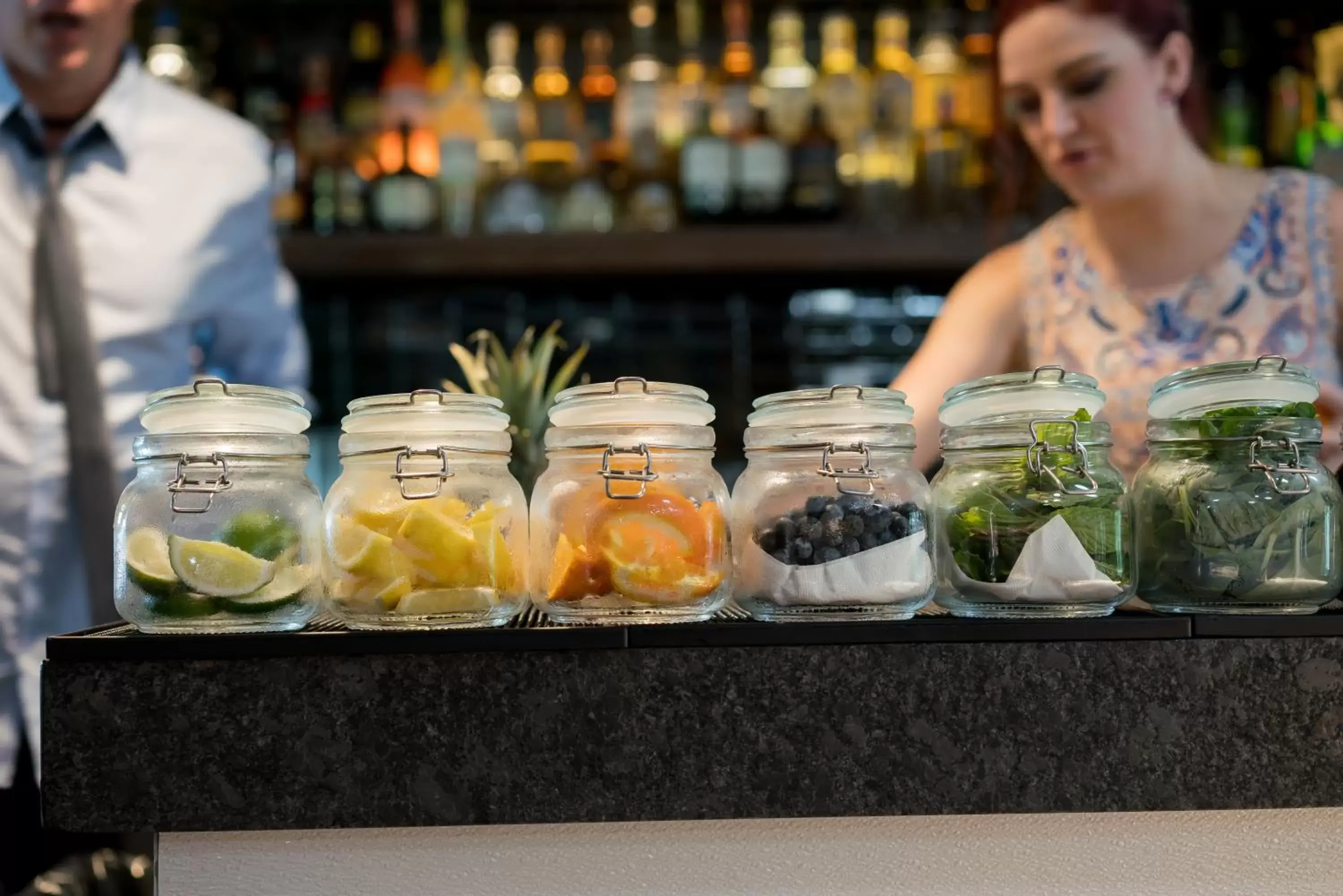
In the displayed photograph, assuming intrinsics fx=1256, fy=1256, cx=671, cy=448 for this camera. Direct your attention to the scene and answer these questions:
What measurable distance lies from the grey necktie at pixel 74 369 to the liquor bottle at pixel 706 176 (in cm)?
108

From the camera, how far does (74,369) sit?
1783mm

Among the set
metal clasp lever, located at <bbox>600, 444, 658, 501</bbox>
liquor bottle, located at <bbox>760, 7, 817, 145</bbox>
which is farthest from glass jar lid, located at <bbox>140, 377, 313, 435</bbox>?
liquor bottle, located at <bbox>760, 7, 817, 145</bbox>

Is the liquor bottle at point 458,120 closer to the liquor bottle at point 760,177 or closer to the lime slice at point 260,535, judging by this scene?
the liquor bottle at point 760,177

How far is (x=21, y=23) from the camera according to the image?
1784mm

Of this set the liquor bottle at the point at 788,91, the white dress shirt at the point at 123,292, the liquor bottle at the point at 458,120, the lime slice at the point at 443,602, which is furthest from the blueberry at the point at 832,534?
the liquor bottle at the point at 788,91

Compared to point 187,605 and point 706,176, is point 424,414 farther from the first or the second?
point 706,176

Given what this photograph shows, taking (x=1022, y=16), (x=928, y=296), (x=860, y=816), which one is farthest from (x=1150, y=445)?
(x=928, y=296)

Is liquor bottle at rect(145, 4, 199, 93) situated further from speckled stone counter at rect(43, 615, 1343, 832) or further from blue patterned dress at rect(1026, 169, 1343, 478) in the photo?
speckled stone counter at rect(43, 615, 1343, 832)

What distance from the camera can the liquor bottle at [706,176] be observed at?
2.37 metres

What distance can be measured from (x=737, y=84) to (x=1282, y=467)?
1808mm

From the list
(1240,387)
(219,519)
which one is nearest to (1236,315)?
(1240,387)

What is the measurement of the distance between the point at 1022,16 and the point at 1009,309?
39 cm

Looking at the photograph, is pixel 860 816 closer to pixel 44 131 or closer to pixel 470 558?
pixel 470 558

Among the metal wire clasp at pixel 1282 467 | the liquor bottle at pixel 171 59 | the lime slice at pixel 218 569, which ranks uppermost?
the liquor bottle at pixel 171 59
